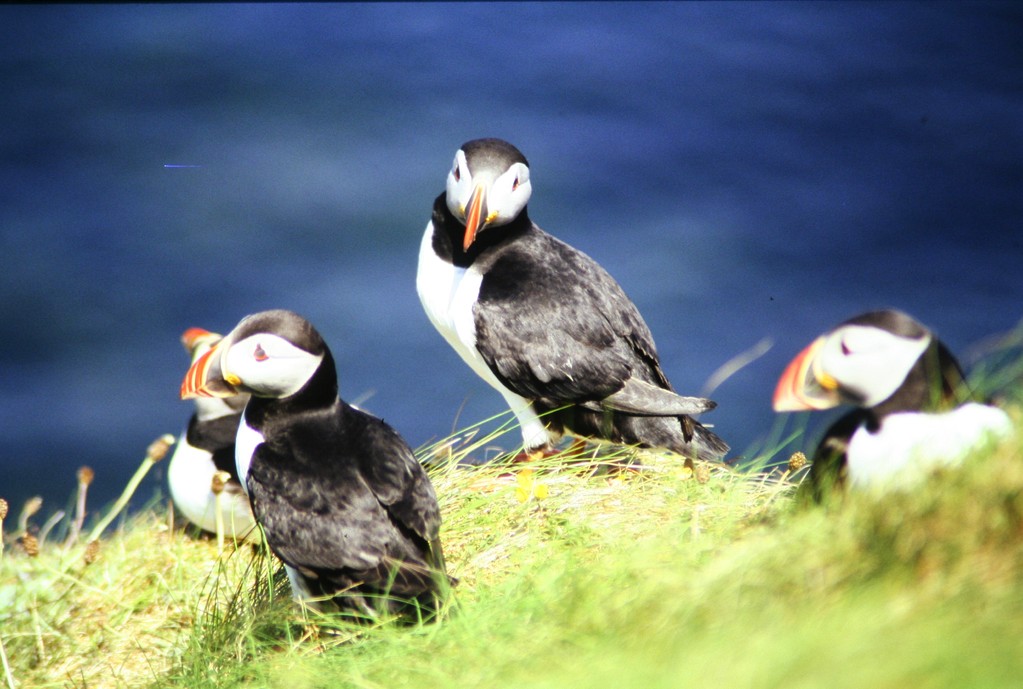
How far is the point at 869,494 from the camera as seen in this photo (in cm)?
270

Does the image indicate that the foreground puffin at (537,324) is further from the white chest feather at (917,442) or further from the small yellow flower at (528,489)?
the white chest feather at (917,442)

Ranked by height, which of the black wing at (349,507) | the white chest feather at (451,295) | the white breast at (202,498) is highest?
the white chest feather at (451,295)

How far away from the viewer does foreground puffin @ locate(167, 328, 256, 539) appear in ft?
16.7

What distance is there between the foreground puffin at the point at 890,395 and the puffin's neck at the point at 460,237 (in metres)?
2.16

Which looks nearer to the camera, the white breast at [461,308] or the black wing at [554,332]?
the black wing at [554,332]

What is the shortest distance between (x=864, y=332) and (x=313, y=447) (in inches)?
68.0

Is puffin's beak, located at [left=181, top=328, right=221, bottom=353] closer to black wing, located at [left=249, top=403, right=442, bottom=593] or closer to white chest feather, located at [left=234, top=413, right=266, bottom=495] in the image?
white chest feather, located at [left=234, top=413, right=266, bottom=495]

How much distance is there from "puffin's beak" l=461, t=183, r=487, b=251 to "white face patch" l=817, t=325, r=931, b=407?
6.55ft

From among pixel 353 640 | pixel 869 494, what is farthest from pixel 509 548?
pixel 869 494

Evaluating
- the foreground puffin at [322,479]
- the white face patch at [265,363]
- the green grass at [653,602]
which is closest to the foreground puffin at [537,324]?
the green grass at [653,602]

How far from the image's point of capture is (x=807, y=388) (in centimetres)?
288

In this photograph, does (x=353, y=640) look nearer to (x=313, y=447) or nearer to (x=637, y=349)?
(x=313, y=447)

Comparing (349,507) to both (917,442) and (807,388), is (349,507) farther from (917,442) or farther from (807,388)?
(917,442)

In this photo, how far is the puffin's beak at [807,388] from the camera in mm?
2846
